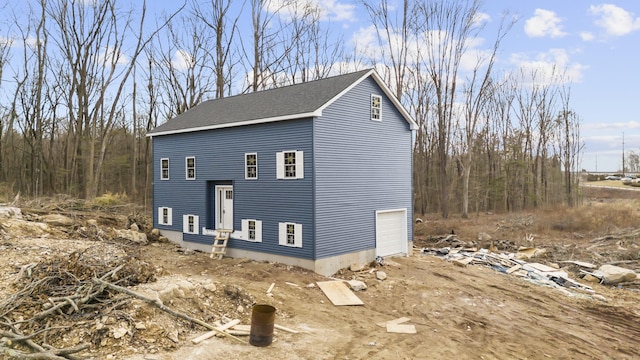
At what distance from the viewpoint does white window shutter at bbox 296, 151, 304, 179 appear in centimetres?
1362

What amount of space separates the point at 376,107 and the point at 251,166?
217 inches

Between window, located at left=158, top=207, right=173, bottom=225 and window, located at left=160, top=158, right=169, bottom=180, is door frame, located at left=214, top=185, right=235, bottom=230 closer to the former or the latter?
window, located at left=158, top=207, right=173, bottom=225

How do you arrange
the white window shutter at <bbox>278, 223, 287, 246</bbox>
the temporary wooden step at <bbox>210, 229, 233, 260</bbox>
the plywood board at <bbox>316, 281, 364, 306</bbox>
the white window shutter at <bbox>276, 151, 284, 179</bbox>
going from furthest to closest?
1. the temporary wooden step at <bbox>210, 229, 233, 260</bbox>
2. the white window shutter at <bbox>276, 151, 284, 179</bbox>
3. the white window shutter at <bbox>278, 223, 287, 246</bbox>
4. the plywood board at <bbox>316, 281, 364, 306</bbox>

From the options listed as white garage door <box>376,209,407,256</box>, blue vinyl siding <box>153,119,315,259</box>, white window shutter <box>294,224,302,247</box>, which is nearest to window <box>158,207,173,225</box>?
blue vinyl siding <box>153,119,315,259</box>

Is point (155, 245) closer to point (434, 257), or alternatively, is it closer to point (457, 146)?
point (434, 257)

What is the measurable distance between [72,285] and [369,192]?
1015 centimetres

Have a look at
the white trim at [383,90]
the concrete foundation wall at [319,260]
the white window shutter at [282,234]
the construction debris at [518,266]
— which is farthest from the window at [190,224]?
the construction debris at [518,266]

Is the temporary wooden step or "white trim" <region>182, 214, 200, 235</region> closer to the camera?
the temporary wooden step

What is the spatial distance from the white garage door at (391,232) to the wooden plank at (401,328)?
20.9 ft

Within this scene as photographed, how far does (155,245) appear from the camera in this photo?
1786 cm

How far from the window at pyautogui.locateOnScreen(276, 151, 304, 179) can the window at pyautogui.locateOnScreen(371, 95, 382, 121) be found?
12.6 feet

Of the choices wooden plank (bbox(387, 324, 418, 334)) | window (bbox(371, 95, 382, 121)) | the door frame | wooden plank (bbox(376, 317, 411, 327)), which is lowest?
wooden plank (bbox(376, 317, 411, 327))

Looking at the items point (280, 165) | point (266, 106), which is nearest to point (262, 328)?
point (280, 165)

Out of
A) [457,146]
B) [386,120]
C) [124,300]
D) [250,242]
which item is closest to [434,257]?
[386,120]
